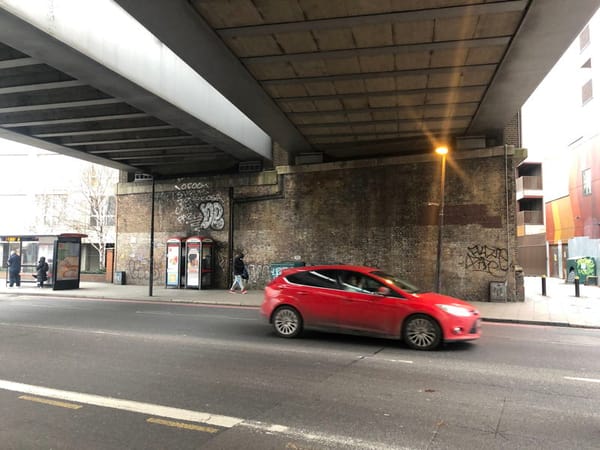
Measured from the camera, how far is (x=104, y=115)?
14594 millimetres

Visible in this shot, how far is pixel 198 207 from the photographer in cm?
2181

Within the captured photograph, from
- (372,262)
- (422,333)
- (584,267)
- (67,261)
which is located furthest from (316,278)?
(584,267)

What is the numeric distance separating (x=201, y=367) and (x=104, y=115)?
11076 millimetres

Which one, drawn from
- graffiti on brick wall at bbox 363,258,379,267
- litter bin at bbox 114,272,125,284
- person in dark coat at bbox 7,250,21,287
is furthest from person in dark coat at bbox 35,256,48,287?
graffiti on brick wall at bbox 363,258,379,267

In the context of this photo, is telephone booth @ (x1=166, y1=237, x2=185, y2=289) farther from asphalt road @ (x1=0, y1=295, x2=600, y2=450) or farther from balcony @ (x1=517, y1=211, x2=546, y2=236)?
balcony @ (x1=517, y1=211, x2=546, y2=236)

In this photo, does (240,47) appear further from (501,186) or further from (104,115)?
(501,186)

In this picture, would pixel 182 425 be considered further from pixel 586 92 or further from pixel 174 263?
pixel 586 92

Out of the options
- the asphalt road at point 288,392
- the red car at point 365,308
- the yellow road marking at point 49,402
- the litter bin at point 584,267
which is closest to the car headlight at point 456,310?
the red car at point 365,308

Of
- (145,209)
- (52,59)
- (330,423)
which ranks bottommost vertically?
(330,423)

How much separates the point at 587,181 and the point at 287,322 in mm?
27614

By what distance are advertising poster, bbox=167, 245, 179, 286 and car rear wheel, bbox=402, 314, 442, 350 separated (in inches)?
589

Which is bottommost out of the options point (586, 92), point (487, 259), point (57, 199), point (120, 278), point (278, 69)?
point (120, 278)

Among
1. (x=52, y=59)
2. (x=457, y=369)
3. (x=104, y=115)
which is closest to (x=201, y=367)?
(x=457, y=369)

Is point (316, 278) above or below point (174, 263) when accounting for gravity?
below
